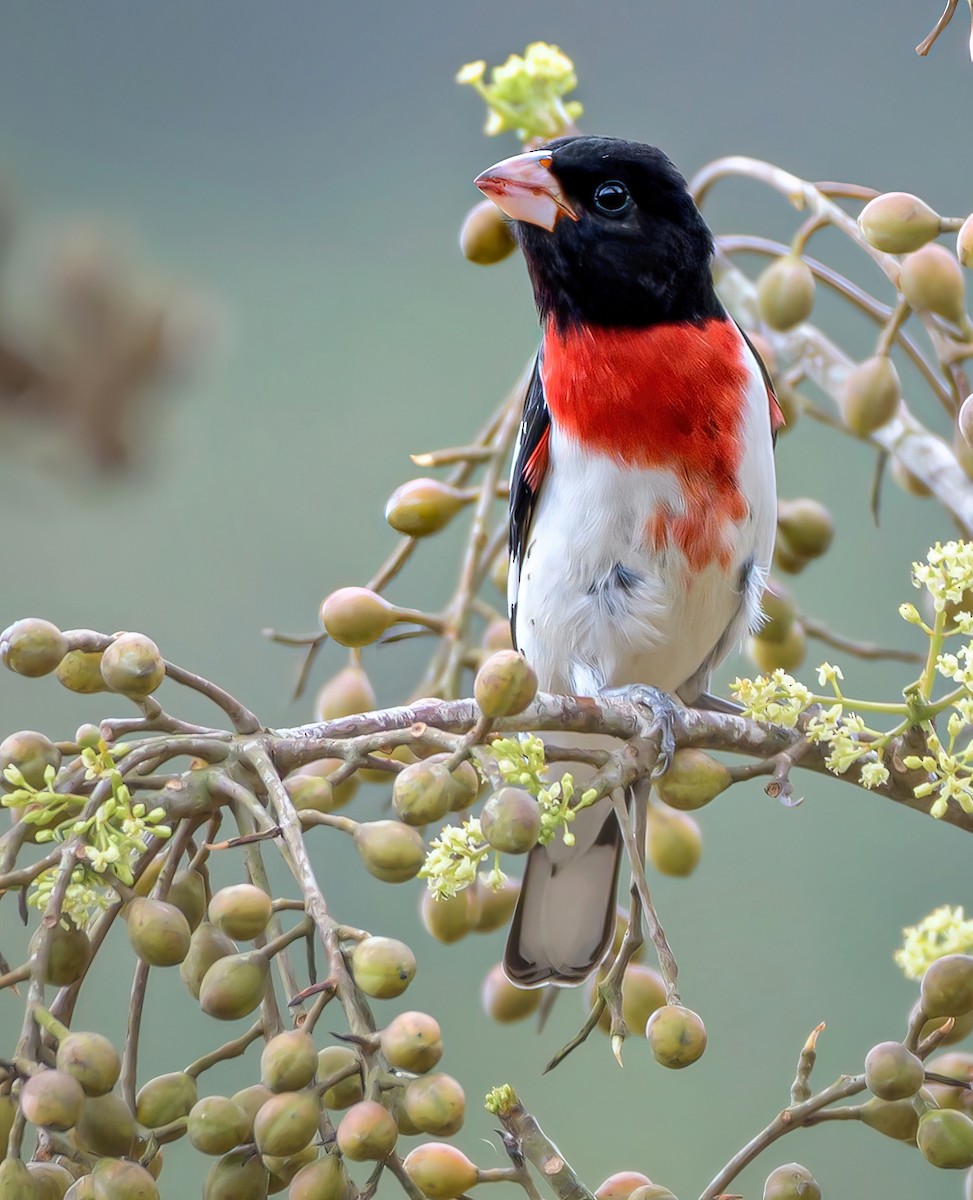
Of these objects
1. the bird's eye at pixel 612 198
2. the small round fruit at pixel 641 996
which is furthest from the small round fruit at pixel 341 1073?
the bird's eye at pixel 612 198

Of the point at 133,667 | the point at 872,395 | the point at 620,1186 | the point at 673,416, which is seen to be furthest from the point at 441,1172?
the point at 673,416

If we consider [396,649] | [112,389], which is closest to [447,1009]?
[396,649]

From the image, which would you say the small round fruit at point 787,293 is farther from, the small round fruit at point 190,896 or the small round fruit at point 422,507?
the small round fruit at point 190,896

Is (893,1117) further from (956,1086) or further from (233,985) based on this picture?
(233,985)

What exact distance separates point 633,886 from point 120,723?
10.6 inches

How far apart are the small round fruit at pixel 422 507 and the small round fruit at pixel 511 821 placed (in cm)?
41

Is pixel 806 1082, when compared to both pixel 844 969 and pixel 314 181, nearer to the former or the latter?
pixel 844 969

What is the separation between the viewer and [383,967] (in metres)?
0.67

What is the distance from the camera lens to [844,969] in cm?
280

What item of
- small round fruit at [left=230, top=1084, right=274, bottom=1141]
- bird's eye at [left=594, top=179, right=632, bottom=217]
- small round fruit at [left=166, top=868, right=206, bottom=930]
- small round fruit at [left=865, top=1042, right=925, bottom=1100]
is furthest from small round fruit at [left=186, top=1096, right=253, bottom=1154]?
bird's eye at [left=594, top=179, right=632, bottom=217]

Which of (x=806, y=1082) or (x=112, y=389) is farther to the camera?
(x=112, y=389)

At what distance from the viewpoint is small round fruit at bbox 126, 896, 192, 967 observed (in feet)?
2.28

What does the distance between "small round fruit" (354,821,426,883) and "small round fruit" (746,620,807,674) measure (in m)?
0.59

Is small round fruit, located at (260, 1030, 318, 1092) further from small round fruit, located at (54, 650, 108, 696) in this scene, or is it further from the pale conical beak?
the pale conical beak
